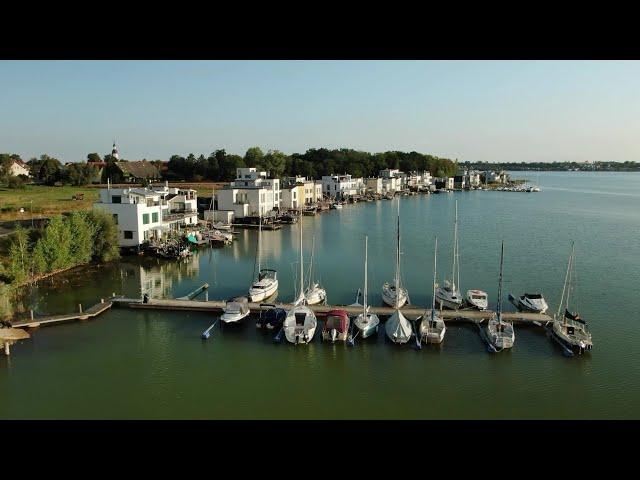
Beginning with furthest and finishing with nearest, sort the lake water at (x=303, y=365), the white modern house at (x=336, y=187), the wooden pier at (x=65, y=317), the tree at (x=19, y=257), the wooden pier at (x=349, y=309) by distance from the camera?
the white modern house at (x=336, y=187) → the tree at (x=19, y=257) → the wooden pier at (x=349, y=309) → the wooden pier at (x=65, y=317) → the lake water at (x=303, y=365)

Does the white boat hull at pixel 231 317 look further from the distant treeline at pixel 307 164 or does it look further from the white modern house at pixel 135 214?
the distant treeline at pixel 307 164

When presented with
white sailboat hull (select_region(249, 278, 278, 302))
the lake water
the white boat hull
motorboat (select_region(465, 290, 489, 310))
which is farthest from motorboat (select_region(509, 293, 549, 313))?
the white boat hull

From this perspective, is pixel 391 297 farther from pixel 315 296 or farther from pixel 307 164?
pixel 307 164

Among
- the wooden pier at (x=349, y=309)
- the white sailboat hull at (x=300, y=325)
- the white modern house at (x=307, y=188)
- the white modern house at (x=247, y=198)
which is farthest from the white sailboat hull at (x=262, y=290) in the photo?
the white modern house at (x=307, y=188)
